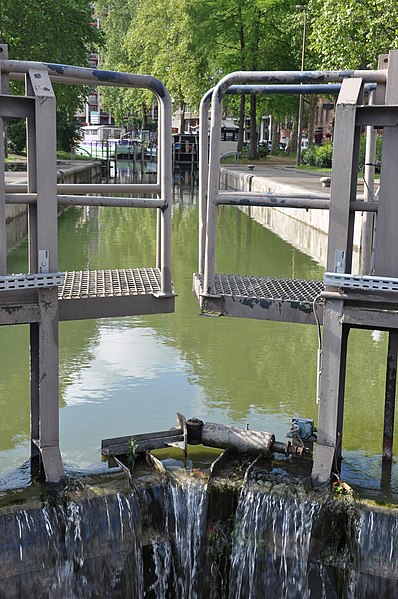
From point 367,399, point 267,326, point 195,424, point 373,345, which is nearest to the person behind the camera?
point 195,424

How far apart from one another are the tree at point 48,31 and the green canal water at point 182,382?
65.2ft

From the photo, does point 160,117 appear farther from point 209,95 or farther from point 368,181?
point 368,181

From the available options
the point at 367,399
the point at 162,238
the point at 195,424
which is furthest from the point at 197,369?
the point at 162,238

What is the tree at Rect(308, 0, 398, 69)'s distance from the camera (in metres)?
21.2

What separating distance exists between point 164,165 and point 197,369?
13.5 ft

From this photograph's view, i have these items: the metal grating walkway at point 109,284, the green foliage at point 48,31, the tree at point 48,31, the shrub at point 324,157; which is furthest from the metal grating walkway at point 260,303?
the shrub at point 324,157

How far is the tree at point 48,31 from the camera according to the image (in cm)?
3122

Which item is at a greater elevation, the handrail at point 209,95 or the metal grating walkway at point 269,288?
the handrail at point 209,95

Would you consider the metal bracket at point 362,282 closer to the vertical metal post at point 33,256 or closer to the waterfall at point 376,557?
the waterfall at point 376,557

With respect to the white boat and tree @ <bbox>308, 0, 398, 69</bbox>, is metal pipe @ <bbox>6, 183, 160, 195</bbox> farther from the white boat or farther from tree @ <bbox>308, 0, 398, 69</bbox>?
the white boat

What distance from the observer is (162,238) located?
609cm

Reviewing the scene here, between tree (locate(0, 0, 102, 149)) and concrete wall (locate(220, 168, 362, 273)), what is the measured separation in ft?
26.3

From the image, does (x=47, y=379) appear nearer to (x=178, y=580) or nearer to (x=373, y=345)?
(x=178, y=580)

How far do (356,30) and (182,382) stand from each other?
613 inches
